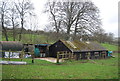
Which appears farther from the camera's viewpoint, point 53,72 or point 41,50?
point 41,50

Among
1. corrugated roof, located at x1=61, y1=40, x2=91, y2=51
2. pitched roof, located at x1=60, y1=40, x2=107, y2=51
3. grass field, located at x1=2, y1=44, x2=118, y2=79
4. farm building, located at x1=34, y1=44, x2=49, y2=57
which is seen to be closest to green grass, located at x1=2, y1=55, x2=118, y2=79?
grass field, located at x1=2, y1=44, x2=118, y2=79

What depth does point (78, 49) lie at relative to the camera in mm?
24734

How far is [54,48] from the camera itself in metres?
27.8

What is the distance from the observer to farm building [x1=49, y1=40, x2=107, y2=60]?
24.4 m

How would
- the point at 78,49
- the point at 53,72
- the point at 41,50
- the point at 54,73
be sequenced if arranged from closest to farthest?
the point at 54,73
the point at 53,72
the point at 78,49
the point at 41,50

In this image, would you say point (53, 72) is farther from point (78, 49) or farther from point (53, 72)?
point (78, 49)

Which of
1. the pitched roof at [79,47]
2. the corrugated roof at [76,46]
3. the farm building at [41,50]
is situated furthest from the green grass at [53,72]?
the farm building at [41,50]

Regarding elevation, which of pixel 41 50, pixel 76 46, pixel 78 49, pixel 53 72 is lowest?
pixel 53 72

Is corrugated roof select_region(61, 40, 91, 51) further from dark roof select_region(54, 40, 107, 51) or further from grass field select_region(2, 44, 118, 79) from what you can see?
grass field select_region(2, 44, 118, 79)

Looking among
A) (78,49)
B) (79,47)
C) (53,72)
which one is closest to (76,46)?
(79,47)

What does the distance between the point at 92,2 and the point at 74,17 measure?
15.7ft

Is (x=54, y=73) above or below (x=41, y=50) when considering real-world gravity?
below

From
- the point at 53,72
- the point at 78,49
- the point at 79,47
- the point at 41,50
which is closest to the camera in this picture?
the point at 53,72

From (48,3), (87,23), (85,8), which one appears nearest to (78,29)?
(87,23)
